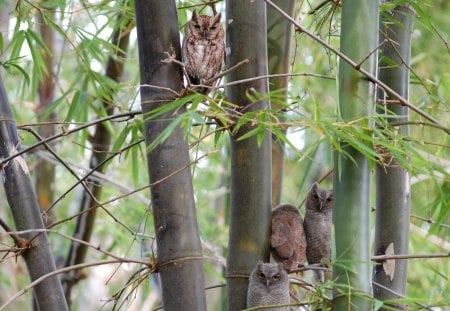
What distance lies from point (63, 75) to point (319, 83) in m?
1.81

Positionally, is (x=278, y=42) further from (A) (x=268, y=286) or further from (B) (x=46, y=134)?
(B) (x=46, y=134)

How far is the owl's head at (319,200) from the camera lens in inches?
69.7

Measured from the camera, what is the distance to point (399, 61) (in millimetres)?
1591

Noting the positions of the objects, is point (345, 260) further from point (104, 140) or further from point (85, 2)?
point (104, 140)

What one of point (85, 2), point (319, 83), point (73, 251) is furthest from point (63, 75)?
point (85, 2)

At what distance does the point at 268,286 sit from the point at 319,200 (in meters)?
0.43

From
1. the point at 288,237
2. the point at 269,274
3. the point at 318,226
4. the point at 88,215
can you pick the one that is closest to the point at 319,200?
the point at 318,226

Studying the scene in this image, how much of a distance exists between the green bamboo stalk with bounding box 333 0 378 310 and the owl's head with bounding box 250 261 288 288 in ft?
0.58

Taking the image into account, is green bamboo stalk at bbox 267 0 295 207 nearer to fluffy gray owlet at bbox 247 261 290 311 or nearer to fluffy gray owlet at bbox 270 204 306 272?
fluffy gray owlet at bbox 270 204 306 272

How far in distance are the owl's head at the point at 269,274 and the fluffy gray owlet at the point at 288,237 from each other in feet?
0.15

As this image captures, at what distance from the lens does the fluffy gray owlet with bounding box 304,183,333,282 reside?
1.66 m

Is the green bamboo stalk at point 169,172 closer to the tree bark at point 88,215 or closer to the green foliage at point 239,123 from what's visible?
the green foliage at point 239,123

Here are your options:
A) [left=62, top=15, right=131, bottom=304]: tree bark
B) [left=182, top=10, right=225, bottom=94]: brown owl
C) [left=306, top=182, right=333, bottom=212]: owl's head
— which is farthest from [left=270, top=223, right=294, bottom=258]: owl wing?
[left=62, top=15, right=131, bottom=304]: tree bark

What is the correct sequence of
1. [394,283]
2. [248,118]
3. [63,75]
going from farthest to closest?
[63,75] < [394,283] < [248,118]
